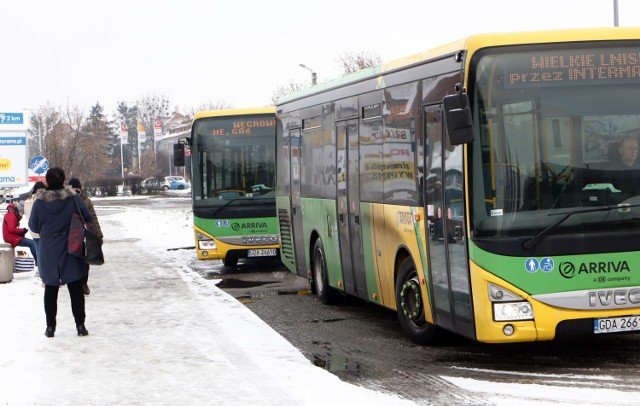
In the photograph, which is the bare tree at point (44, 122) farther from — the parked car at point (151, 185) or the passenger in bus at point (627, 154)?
the passenger in bus at point (627, 154)

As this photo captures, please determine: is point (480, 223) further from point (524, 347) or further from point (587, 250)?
point (524, 347)

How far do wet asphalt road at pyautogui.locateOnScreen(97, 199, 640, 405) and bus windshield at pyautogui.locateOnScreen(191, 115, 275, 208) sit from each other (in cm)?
652

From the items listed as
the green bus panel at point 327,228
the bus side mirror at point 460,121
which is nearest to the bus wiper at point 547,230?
the bus side mirror at point 460,121

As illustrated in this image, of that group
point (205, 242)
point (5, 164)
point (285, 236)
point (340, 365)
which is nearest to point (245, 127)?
point (205, 242)

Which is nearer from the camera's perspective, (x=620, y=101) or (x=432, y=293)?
(x=620, y=101)

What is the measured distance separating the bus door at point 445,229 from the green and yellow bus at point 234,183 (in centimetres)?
1083

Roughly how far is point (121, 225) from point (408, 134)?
111ft

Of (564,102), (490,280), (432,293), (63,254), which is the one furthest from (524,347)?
(63,254)

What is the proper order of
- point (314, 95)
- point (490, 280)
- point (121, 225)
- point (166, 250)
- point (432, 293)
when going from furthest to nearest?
point (121, 225) → point (166, 250) → point (314, 95) → point (432, 293) → point (490, 280)

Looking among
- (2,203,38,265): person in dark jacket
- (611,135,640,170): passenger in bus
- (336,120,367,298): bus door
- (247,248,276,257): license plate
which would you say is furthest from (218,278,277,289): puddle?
(611,135,640,170): passenger in bus

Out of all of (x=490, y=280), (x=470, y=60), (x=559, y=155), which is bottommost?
(x=490, y=280)

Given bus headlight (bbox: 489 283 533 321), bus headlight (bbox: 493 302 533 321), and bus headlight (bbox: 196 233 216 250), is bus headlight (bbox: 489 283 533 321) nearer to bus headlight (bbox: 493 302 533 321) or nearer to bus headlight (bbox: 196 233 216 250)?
bus headlight (bbox: 493 302 533 321)

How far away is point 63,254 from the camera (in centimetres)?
1202

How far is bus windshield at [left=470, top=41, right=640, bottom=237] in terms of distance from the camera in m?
9.25
